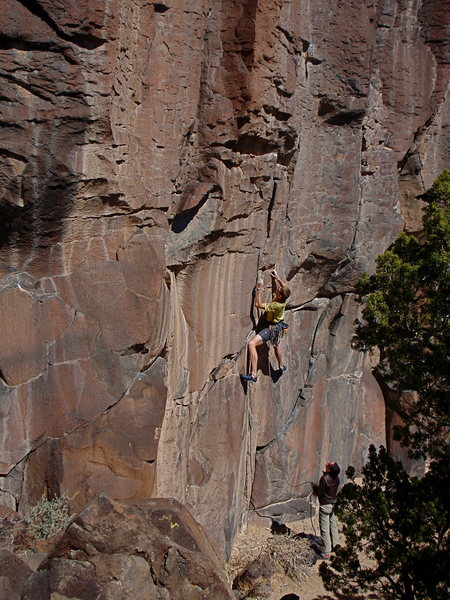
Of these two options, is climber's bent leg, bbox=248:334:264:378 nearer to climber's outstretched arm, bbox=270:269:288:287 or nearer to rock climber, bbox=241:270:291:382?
rock climber, bbox=241:270:291:382

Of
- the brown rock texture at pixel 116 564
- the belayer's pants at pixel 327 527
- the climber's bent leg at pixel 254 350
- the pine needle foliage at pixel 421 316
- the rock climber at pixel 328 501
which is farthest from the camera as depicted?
the belayer's pants at pixel 327 527

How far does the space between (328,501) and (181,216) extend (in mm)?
5246

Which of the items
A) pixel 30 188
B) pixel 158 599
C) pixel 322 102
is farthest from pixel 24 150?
pixel 322 102

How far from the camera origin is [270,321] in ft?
35.5

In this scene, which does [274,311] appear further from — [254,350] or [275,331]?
[254,350]

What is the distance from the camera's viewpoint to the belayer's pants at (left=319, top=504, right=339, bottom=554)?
437 inches

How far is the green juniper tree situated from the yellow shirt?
3175 mm

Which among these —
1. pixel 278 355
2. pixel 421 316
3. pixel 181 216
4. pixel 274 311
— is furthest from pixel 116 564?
pixel 278 355

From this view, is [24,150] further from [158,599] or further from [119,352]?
[158,599]

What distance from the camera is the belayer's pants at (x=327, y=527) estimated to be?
36.4 ft

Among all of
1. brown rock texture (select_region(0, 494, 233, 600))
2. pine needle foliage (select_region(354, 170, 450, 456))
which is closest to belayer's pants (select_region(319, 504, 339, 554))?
pine needle foliage (select_region(354, 170, 450, 456))

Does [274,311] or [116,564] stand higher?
[274,311]

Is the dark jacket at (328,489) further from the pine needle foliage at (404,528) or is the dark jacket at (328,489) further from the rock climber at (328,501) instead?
the pine needle foliage at (404,528)

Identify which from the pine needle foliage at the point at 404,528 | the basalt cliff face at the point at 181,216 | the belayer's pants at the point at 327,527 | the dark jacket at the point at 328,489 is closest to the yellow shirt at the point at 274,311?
the basalt cliff face at the point at 181,216
